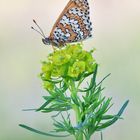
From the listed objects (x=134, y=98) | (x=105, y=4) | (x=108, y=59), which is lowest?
(x=134, y=98)

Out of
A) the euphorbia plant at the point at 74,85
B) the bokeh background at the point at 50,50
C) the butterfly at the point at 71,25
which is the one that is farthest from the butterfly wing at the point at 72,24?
the bokeh background at the point at 50,50

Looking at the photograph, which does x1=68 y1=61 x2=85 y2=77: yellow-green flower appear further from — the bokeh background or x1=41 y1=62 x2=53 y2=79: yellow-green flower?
the bokeh background

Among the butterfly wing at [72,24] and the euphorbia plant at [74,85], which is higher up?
the butterfly wing at [72,24]

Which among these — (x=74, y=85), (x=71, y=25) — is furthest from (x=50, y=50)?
(x=74, y=85)

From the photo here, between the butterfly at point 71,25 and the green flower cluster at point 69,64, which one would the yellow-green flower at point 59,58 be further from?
the butterfly at point 71,25

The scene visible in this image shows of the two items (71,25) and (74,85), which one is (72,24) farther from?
(74,85)

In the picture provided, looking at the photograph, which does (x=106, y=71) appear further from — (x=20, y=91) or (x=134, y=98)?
(x=20, y=91)

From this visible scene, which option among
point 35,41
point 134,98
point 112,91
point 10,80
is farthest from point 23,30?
point 134,98
